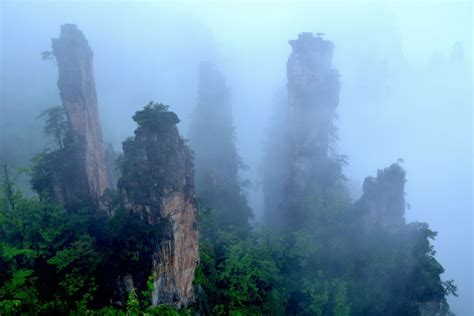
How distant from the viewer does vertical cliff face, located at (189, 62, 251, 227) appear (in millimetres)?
39469

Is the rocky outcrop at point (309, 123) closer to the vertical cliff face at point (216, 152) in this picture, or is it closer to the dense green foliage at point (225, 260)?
the dense green foliage at point (225, 260)

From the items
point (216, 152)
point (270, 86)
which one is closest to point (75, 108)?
point (216, 152)

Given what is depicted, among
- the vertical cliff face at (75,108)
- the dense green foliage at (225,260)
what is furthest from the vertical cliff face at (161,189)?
the vertical cliff face at (75,108)

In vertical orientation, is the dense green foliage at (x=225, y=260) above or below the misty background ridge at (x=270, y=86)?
below

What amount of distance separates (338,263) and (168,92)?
181 ft

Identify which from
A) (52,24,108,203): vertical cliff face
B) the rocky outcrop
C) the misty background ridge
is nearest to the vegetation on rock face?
the rocky outcrop

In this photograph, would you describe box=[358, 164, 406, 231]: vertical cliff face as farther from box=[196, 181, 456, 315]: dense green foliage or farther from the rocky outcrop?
the rocky outcrop

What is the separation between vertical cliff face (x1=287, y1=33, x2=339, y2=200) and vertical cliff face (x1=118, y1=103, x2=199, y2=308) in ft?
57.1

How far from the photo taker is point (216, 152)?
4294cm

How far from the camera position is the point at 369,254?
29.3 m

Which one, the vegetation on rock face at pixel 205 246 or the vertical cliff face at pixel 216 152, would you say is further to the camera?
the vertical cliff face at pixel 216 152

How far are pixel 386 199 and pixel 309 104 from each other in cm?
1106

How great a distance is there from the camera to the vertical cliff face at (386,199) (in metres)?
29.0

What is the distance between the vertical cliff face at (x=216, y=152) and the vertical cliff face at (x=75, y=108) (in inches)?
525
